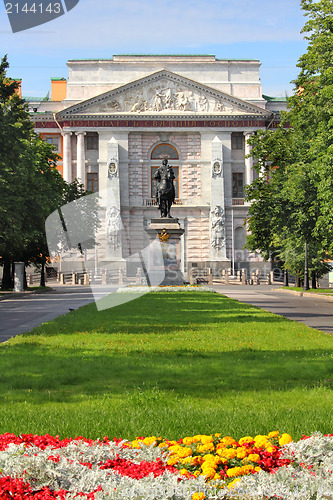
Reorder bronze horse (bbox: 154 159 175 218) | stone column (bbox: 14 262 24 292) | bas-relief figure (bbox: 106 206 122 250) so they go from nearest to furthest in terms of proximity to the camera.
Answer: bronze horse (bbox: 154 159 175 218), stone column (bbox: 14 262 24 292), bas-relief figure (bbox: 106 206 122 250)

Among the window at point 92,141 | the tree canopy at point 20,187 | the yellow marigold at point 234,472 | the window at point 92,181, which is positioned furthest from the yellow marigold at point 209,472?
the window at point 92,141

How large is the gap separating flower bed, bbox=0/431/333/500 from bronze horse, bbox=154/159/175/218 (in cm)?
3849

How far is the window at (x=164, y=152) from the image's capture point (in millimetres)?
83750

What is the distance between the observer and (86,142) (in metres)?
83.2

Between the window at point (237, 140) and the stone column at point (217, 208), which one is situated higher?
the window at point (237, 140)

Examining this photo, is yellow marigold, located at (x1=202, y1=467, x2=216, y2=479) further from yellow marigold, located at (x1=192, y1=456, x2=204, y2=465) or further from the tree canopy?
the tree canopy

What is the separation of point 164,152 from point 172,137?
2.09 meters

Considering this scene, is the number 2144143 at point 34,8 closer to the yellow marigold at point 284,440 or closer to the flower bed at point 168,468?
the flower bed at point 168,468

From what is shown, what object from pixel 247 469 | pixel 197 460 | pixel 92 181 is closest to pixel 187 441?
pixel 197 460

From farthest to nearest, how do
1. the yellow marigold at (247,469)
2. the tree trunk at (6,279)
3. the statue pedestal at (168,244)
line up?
the tree trunk at (6,279) → the statue pedestal at (168,244) → the yellow marigold at (247,469)

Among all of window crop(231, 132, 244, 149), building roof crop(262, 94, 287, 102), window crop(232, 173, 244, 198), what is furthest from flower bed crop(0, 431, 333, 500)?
building roof crop(262, 94, 287, 102)

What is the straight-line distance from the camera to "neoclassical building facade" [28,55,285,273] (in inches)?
3194

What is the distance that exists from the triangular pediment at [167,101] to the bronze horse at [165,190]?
1482 inches

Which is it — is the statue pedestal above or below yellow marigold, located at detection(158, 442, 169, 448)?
above
